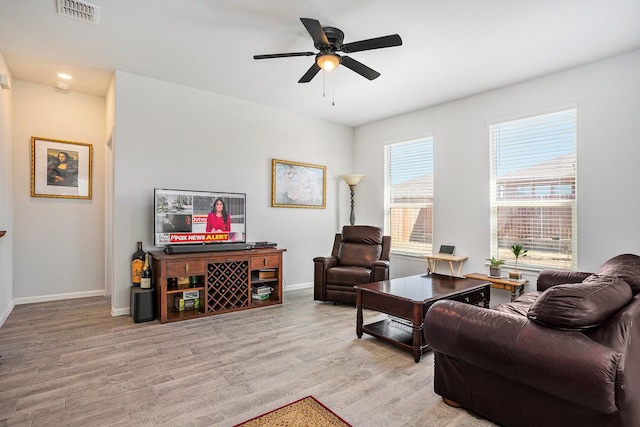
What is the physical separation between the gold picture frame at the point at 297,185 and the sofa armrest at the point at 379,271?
1820 millimetres

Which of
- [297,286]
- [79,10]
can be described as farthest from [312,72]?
[297,286]

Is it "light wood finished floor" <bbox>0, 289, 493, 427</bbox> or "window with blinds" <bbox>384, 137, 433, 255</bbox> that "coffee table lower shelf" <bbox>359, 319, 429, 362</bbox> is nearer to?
"light wood finished floor" <bbox>0, 289, 493, 427</bbox>

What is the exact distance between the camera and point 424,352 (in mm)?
2836

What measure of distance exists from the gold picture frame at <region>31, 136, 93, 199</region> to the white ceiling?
0.81 m

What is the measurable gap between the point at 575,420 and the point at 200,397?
6.82ft

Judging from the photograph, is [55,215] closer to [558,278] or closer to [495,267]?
[495,267]

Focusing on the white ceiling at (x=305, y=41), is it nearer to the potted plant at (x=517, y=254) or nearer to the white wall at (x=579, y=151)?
the white wall at (x=579, y=151)

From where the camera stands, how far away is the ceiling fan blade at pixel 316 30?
236cm

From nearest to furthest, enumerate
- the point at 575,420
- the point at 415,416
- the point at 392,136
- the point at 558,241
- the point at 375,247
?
the point at 575,420 → the point at 415,416 → the point at 558,241 → the point at 375,247 → the point at 392,136

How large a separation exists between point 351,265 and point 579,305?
3197 millimetres

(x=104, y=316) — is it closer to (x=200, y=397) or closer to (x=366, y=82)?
(x=200, y=397)

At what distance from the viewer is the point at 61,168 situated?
448 cm

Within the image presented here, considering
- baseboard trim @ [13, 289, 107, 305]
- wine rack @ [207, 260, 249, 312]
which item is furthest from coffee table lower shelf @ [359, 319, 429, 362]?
baseboard trim @ [13, 289, 107, 305]

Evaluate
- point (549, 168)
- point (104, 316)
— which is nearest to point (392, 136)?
point (549, 168)
